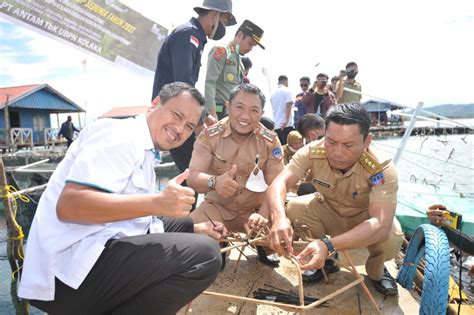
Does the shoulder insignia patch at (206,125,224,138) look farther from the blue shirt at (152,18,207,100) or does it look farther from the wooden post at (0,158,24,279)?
the wooden post at (0,158,24,279)

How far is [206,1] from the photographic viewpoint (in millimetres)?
3434

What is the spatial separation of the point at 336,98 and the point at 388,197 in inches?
174

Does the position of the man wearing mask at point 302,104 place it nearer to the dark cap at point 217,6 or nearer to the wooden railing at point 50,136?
the dark cap at point 217,6

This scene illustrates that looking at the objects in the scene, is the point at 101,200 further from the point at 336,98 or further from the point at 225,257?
the point at 336,98

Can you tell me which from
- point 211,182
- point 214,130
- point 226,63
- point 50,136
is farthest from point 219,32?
point 50,136

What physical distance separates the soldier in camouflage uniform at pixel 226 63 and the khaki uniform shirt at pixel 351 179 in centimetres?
132

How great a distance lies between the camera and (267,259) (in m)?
3.06

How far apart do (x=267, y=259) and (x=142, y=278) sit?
1685mm

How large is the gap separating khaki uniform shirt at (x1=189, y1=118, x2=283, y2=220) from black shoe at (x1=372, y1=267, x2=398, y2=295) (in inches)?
45.9

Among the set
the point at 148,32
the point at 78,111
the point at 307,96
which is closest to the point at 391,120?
the point at 78,111

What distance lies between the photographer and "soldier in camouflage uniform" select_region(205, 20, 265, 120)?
3.83 meters

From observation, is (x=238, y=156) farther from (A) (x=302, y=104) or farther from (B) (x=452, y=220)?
(A) (x=302, y=104)

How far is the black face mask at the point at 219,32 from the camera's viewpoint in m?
3.60

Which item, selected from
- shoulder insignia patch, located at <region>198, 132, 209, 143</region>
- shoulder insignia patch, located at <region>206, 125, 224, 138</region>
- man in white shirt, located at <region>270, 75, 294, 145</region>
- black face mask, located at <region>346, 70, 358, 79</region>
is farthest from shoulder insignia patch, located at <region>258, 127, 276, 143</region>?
black face mask, located at <region>346, 70, 358, 79</region>
